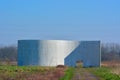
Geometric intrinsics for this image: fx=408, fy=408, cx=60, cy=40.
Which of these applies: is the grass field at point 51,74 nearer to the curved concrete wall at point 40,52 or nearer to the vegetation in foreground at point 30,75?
the vegetation in foreground at point 30,75

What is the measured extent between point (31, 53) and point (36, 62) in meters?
1.63

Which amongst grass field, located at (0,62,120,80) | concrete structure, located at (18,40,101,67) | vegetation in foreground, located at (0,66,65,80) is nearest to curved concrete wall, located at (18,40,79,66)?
concrete structure, located at (18,40,101,67)

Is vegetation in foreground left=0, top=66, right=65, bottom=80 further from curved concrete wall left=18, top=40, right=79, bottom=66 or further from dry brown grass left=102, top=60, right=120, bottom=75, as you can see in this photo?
curved concrete wall left=18, top=40, right=79, bottom=66

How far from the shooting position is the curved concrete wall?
211ft

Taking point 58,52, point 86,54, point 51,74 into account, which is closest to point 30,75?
point 51,74

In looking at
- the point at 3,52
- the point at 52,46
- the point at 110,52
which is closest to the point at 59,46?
the point at 52,46

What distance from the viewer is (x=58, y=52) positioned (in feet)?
219

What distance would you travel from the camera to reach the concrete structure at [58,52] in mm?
64500

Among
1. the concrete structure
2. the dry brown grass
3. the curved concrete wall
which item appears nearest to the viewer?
the dry brown grass

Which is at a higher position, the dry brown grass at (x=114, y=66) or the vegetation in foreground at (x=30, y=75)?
the vegetation in foreground at (x=30, y=75)

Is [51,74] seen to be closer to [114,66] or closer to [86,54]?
[114,66]

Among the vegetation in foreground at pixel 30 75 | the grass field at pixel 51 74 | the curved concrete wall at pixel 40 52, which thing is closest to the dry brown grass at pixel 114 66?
the grass field at pixel 51 74

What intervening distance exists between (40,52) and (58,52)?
12.0ft

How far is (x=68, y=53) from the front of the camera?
221ft
